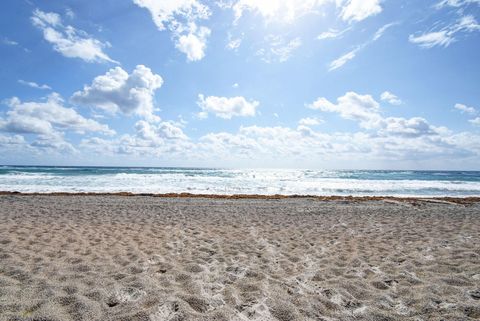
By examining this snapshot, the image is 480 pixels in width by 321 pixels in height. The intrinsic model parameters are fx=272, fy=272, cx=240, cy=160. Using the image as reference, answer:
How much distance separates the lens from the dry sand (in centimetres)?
322

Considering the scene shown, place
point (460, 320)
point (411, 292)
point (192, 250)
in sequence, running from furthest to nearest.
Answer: point (192, 250) < point (411, 292) < point (460, 320)

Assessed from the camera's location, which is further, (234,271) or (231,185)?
(231,185)

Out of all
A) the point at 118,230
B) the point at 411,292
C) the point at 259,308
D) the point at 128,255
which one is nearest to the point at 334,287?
the point at 411,292

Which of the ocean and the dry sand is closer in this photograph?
the dry sand

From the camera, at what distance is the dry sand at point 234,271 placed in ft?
10.6

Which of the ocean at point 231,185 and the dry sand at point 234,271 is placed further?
the ocean at point 231,185

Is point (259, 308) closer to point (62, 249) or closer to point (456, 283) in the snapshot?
point (456, 283)

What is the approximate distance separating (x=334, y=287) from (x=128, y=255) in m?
3.72

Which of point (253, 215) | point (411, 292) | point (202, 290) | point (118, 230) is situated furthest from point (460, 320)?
point (253, 215)

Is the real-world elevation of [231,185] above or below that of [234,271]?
above

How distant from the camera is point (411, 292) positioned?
3.72 meters

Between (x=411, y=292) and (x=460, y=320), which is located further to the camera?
(x=411, y=292)

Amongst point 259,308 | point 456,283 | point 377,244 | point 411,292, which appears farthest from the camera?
point 377,244

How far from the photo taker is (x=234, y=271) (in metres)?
4.52
